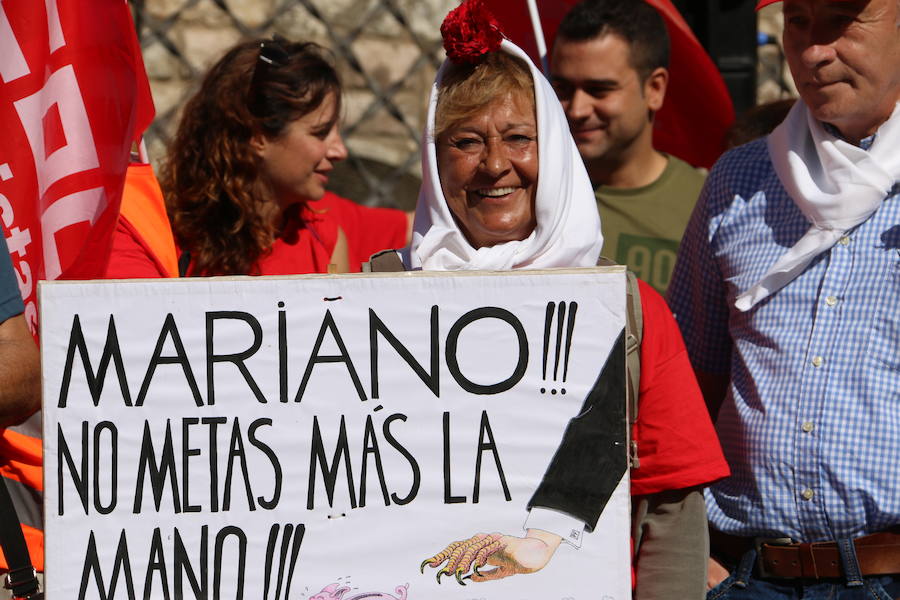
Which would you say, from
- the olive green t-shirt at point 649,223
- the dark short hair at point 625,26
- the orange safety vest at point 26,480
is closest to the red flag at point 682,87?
the dark short hair at point 625,26

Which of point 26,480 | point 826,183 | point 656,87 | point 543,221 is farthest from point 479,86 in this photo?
point 656,87

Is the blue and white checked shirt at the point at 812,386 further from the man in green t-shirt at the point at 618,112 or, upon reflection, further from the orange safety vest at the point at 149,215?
the orange safety vest at the point at 149,215

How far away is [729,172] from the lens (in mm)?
2803

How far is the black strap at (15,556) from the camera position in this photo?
7.57 feet

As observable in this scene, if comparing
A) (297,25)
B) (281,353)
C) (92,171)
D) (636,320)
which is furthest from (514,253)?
(297,25)

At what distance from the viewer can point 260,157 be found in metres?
3.45

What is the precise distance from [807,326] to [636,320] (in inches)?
19.0

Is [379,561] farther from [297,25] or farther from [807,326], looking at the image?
[297,25]

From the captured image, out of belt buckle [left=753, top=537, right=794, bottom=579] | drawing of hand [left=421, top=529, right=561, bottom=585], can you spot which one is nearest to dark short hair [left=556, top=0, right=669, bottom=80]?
belt buckle [left=753, top=537, right=794, bottom=579]

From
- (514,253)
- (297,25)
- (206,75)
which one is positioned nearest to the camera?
(514,253)

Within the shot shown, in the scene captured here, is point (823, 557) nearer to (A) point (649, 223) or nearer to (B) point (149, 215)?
(A) point (649, 223)

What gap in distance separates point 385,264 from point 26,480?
2.82 ft

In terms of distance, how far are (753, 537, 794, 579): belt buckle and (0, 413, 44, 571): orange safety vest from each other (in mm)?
1481

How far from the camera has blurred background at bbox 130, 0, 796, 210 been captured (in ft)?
19.0
